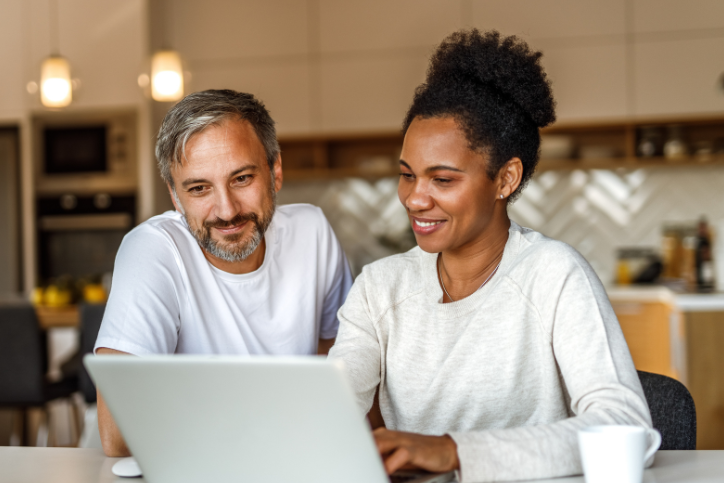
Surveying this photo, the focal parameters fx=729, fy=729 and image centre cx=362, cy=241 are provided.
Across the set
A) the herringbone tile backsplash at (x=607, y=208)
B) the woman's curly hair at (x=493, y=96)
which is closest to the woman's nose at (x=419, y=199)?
the woman's curly hair at (x=493, y=96)

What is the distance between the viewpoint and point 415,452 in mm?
915

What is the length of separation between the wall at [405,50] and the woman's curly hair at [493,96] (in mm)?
3354

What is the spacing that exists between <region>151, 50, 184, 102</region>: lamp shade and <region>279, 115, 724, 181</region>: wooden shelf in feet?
4.48

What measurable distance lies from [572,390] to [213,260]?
0.85 metres

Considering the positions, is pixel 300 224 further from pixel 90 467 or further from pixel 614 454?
pixel 614 454

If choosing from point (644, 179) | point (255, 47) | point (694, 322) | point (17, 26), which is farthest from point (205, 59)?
point (694, 322)

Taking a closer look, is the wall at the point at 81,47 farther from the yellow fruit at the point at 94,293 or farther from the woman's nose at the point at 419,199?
the woman's nose at the point at 419,199

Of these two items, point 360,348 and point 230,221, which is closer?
point 360,348

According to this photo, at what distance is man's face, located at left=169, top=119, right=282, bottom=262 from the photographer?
1513 millimetres

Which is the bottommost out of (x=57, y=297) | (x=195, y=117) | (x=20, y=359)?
(x=20, y=359)

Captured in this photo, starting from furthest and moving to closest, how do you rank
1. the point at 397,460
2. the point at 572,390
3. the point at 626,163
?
the point at 626,163 → the point at 572,390 → the point at 397,460

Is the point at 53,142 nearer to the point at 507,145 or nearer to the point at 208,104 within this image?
the point at 208,104

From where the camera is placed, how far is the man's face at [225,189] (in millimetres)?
1513

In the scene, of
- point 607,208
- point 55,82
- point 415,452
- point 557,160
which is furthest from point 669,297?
point 55,82
